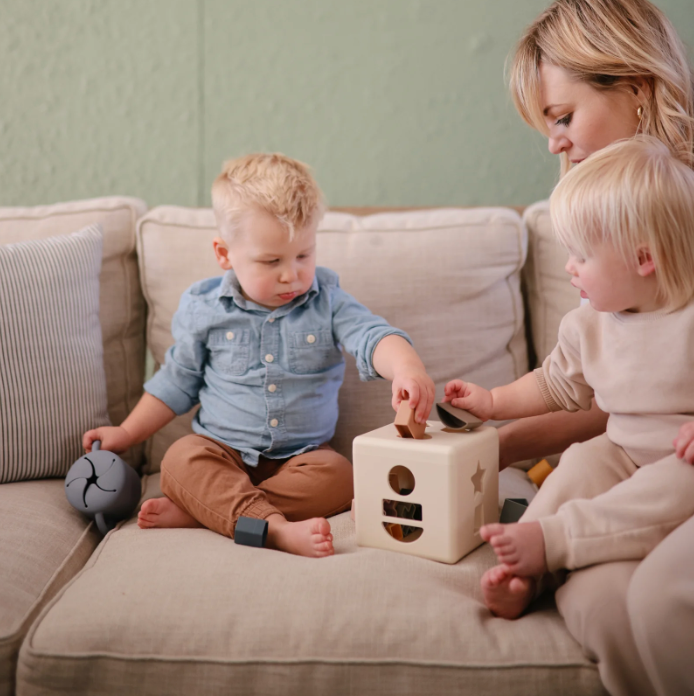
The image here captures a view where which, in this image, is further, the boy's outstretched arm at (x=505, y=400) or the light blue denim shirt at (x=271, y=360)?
the light blue denim shirt at (x=271, y=360)

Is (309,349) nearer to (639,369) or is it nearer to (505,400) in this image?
(505,400)

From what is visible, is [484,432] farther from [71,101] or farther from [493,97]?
[71,101]

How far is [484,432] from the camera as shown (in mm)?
1077

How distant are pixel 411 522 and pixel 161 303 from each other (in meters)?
0.77

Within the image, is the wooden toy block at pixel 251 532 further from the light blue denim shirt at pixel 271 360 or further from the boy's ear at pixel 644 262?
the boy's ear at pixel 644 262

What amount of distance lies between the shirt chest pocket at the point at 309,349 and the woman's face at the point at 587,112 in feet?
1.74

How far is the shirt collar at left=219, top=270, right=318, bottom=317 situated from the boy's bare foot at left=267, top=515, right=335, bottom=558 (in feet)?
1.34

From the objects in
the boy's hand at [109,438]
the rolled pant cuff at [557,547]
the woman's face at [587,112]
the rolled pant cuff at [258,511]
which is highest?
the woman's face at [587,112]

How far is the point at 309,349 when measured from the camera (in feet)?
4.35

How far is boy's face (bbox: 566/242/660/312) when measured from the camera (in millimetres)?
944

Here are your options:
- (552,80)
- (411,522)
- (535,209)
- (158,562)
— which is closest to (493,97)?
(535,209)

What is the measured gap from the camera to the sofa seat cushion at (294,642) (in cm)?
79

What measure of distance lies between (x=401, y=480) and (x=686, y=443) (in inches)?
16.1

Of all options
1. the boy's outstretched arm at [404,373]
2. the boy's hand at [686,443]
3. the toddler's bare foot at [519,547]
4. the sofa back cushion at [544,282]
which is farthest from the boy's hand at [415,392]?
the sofa back cushion at [544,282]
